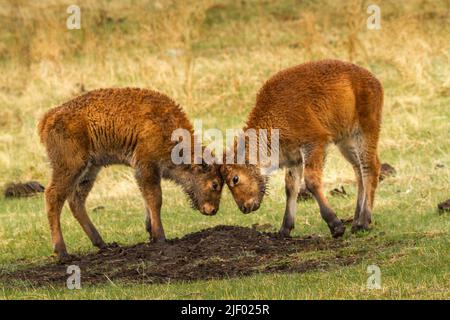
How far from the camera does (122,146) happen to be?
1241 cm

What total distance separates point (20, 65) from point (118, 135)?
51.4 feet

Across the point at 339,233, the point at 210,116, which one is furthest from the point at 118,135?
the point at 210,116

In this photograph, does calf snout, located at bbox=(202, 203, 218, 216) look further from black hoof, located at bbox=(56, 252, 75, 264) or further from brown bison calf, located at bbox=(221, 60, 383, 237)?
black hoof, located at bbox=(56, 252, 75, 264)

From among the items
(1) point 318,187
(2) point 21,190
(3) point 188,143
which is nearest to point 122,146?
(3) point 188,143

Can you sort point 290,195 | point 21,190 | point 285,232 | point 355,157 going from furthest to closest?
point 21,190, point 355,157, point 290,195, point 285,232

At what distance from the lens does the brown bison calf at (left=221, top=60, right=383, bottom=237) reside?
12375mm

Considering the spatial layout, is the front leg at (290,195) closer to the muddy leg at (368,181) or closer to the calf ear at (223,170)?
the muddy leg at (368,181)

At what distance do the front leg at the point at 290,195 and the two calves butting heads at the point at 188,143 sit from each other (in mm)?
418

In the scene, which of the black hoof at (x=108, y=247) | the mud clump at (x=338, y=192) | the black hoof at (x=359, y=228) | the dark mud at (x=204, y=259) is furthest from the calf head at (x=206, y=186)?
the mud clump at (x=338, y=192)

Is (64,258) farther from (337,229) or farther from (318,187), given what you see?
(337,229)

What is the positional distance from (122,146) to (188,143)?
834 millimetres

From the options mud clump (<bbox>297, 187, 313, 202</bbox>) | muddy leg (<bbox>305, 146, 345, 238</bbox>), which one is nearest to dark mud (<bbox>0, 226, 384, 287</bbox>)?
muddy leg (<bbox>305, 146, 345, 238</bbox>)

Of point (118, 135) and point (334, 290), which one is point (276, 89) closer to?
point (118, 135)

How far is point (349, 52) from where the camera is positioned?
2433cm
